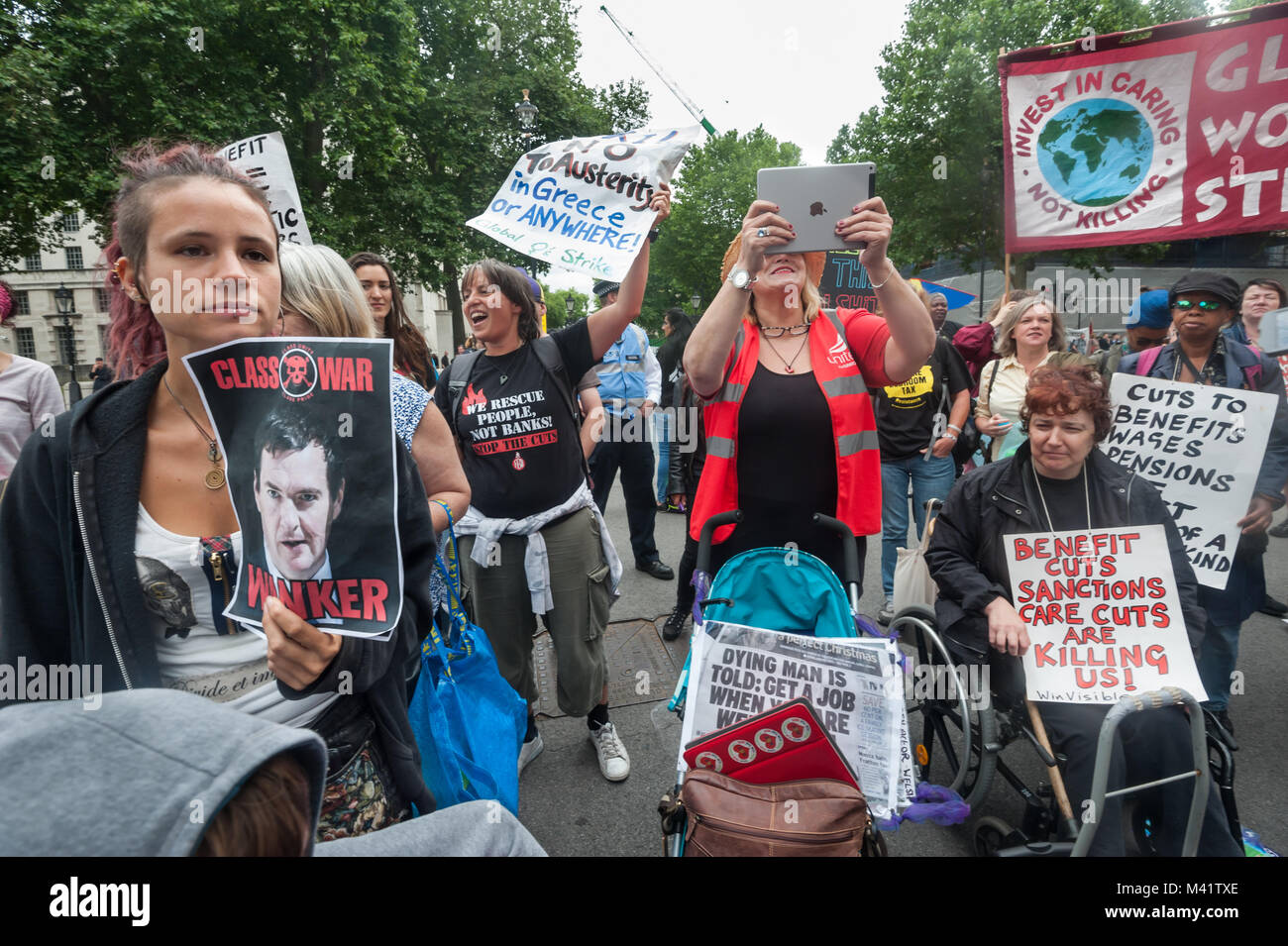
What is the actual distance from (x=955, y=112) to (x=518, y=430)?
80.3ft

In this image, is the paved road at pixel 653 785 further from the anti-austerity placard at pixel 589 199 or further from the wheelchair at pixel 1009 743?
the anti-austerity placard at pixel 589 199

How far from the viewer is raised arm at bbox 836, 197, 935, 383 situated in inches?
80.6

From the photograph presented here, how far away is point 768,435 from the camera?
240 cm

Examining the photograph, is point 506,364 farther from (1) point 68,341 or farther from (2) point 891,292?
(1) point 68,341

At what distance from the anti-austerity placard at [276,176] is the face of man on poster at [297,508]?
2.66m

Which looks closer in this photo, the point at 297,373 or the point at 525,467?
the point at 297,373

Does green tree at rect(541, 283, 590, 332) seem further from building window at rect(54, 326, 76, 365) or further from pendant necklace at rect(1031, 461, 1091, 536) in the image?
pendant necklace at rect(1031, 461, 1091, 536)

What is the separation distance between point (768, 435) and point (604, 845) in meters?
1.75

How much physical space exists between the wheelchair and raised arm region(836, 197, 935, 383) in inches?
37.5

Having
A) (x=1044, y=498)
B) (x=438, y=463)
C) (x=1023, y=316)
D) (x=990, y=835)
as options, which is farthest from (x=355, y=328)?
(x=1023, y=316)

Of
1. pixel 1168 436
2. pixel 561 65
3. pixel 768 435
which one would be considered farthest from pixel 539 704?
pixel 561 65

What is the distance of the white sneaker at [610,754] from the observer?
3105mm

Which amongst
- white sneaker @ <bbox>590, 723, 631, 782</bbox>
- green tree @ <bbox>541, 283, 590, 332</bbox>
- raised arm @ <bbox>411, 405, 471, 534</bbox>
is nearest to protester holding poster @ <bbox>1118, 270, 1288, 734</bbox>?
white sneaker @ <bbox>590, 723, 631, 782</bbox>

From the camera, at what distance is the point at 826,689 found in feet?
6.39
